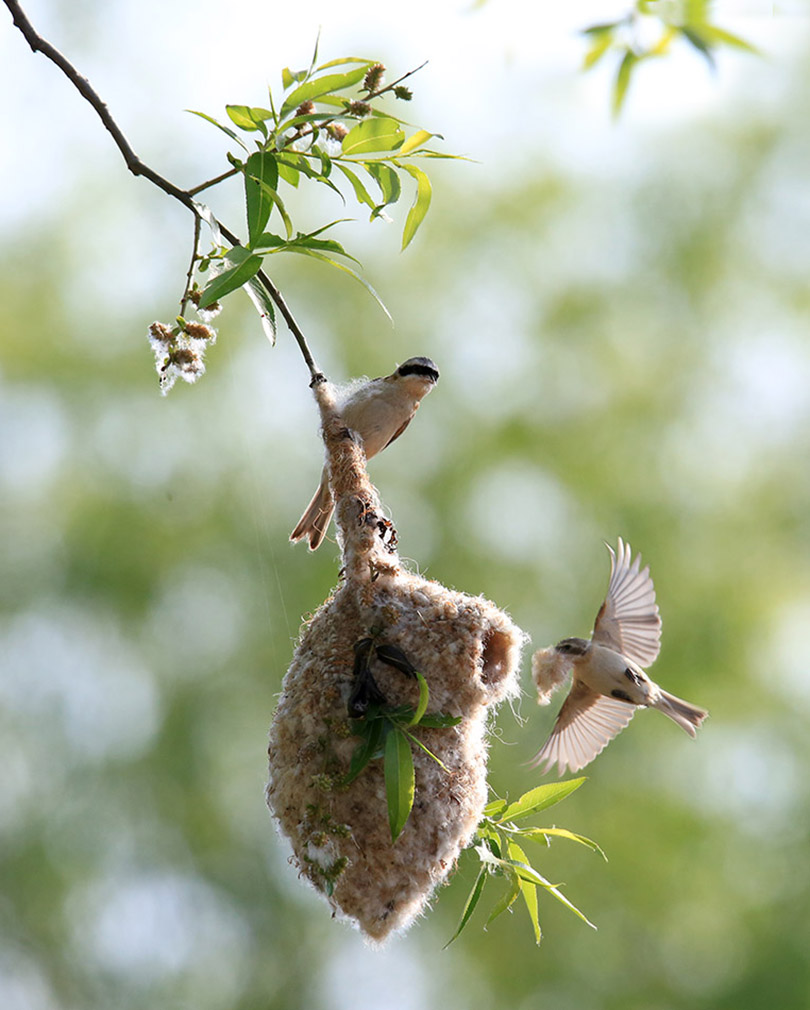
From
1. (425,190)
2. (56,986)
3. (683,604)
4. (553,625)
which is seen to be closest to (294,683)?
(425,190)

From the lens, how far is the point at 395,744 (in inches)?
67.0

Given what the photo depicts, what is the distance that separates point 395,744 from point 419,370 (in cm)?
113

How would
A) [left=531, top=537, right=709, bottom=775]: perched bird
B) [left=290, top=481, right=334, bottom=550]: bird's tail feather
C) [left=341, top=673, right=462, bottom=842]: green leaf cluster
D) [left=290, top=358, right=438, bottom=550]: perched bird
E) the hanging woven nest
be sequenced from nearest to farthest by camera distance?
[left=341, top=673, right=462, bottom=842]: green leaf cluster → the hanging woven nest → [left=290, top=358, right=438, bottom=550]: perched bird → [left=531, top=537, right=709, bottom=775]: perched bird → [left=290, top=481, right=334, bottom=550]: bird's tail feather

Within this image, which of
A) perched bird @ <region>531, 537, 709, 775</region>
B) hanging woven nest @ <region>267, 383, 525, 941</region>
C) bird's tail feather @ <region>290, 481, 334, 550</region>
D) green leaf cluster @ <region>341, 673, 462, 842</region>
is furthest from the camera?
bird's tail feather @ <region>290, 481, 334, 550</region>

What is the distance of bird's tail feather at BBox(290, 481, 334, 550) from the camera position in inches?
105

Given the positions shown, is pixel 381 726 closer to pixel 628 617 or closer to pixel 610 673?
pixel 610 673

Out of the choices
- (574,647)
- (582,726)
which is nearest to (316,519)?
(574,647)

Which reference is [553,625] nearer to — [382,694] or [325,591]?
[325,591]

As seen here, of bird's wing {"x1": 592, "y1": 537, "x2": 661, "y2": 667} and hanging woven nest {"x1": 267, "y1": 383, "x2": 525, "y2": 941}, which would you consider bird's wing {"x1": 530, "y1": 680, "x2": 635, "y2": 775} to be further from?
hanging woven nest {"x1": 267, "y1": 383, "x2": 525, "y2": 941}

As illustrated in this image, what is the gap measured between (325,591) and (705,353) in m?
3.88

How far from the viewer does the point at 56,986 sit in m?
8.87

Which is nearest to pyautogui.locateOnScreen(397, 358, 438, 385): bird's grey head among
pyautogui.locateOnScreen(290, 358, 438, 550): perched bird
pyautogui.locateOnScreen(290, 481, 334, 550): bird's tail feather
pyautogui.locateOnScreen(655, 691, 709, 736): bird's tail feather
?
pyautogui.locateOnScreen(290, 358, 438, 550): perched bird

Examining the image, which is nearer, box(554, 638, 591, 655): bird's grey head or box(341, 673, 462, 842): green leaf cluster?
box(341, 673, 462, 842): green leaf cluster

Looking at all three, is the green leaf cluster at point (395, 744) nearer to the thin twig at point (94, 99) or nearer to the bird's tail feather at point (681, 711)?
the thin twig at point (94, 99)
